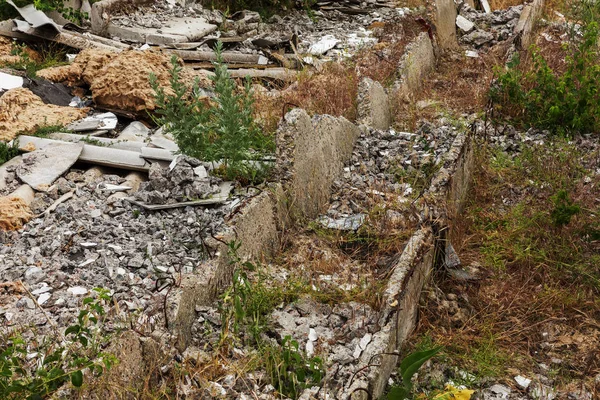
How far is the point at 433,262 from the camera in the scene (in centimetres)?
506

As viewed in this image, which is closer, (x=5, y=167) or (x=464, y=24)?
(x=5, y=167)

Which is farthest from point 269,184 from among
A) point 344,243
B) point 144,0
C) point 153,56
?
point 144,0

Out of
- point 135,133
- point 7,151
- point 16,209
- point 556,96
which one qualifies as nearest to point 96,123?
point 135,133

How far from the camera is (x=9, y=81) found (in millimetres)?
7426

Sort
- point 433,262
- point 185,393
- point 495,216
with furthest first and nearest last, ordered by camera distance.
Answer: point 495,216 → point 433,262 → point 185,393

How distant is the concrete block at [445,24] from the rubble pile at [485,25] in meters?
0.25

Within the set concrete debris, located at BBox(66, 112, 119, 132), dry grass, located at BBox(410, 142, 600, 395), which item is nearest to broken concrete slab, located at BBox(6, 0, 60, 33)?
concrete debris, located at BBox(66, 112, 119, 132)

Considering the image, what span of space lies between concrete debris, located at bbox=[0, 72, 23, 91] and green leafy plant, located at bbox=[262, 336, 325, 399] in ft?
15.4

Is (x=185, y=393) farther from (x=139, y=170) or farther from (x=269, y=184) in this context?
(x=139, y=170)

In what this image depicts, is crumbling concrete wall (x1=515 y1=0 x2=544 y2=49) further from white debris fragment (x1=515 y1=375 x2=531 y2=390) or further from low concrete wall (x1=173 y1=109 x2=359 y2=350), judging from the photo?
white debris fragment (x1=515 y1=375 x2=531 y2=390)

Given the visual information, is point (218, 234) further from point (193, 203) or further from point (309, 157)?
point (309, 157)

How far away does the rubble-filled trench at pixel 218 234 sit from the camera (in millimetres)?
4047

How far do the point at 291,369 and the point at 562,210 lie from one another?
246 cm

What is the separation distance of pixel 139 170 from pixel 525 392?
11.6 feet
